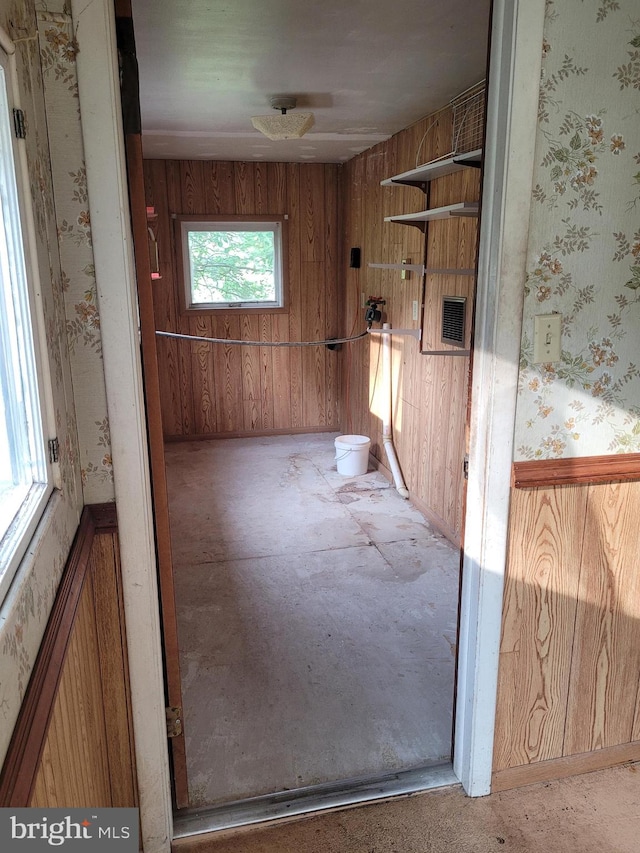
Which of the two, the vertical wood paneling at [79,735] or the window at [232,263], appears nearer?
the vertical wood paneling at [79,735]

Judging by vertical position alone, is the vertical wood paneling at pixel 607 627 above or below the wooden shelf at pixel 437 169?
below

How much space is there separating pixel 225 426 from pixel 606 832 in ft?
14.3

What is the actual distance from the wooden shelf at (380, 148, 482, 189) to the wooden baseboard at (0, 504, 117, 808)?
2.12 m

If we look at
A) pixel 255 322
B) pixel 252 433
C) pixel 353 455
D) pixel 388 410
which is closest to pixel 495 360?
pixel 388 410

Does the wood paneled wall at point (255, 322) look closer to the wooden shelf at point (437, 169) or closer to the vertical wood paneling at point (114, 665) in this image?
the wooden shelf at point (437, 169)

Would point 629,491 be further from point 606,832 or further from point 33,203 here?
point 33,203

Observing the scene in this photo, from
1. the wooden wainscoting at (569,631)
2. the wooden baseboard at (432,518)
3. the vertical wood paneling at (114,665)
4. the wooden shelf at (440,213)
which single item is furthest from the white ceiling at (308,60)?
the wooden baseboard at (432,518)

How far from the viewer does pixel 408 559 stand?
3381mm

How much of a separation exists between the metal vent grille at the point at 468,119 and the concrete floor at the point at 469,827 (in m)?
2.60

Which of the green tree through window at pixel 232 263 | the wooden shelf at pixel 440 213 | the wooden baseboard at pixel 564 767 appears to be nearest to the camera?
the wooden baseboard at pixel 564 767

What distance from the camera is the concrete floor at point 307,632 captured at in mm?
2051

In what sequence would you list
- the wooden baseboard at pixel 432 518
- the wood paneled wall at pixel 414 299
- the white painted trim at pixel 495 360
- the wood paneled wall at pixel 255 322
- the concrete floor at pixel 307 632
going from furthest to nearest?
the wood paneled wall at pixel 255 322 < the wooden baseboard at pixel 432 518 < the wood paneled wall at pixel 414 299 < the concrete floor at pixel 307 632 < the white painted trim at pixel 495 360

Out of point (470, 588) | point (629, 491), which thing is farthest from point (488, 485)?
point (629, 491)

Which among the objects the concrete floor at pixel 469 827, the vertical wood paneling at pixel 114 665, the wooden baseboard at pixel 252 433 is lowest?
the concrete floor at pixel 469 827
